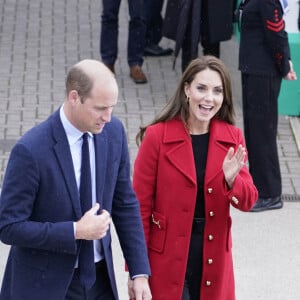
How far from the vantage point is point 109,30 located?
10547 mm

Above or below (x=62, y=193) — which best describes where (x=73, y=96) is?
above

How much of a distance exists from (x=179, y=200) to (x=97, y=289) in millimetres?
709

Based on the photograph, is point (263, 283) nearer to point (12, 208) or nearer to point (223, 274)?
point (223, 274)

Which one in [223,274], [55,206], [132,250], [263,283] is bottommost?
[263,283]

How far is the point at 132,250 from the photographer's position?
14.5ft

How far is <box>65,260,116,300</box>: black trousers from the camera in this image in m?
4.24

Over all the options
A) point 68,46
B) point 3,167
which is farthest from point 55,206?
point 68,46

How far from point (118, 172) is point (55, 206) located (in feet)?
1.36

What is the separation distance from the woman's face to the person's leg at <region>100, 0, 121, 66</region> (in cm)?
568

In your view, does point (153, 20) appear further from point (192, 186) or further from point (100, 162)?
point (100, 162)

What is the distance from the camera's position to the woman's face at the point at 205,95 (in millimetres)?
4871

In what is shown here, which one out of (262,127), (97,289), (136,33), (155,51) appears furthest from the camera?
(155,51)

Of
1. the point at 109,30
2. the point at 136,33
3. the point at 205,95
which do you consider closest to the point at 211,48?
the point at 136,33

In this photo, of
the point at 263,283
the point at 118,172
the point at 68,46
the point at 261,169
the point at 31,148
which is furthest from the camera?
the point at 68,46
